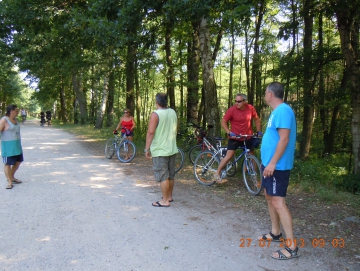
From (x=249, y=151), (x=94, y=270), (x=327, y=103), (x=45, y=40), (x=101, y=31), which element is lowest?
(x=94, y=270)

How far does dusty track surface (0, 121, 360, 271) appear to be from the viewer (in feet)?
11.4

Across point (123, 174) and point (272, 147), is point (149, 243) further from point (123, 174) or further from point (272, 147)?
point (123, 174)

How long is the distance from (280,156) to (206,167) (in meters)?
3.55

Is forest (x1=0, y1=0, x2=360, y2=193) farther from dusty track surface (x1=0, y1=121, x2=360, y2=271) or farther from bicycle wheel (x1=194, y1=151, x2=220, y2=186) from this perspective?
→ dusty track surface (x1=0, y1=121, x2=360, y2=271)

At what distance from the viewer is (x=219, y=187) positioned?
667 centimetres

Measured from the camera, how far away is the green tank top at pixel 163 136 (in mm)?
5223

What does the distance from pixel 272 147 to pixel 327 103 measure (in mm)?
8081

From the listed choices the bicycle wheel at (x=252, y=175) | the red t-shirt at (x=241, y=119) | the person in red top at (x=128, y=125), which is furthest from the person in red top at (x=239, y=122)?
the person in red top at (x=128, y=125)

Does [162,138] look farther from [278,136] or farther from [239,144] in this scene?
[278,136]

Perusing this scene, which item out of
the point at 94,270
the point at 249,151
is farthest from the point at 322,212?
the point at 94,270

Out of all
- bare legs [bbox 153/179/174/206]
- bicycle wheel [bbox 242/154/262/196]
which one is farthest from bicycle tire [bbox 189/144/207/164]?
bare legs [bbox 153/179/174/206]

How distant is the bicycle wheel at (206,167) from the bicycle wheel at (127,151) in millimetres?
3338

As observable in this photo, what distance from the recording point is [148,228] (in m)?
4.41

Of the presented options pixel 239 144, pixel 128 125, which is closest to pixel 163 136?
pixel 239 144
